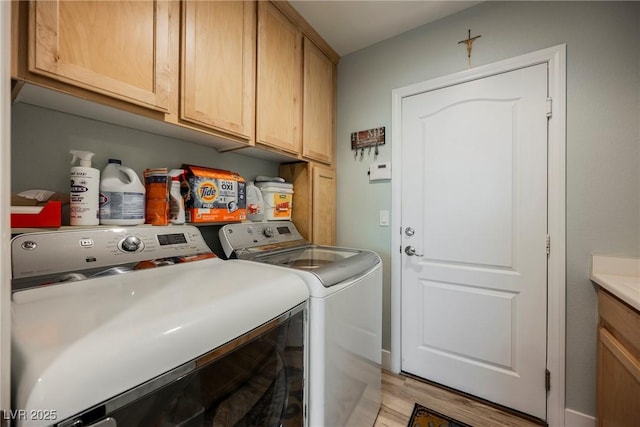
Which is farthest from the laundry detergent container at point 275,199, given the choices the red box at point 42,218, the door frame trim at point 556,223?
the door frame trim at point 556,223

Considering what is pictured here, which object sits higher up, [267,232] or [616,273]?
[267,232]

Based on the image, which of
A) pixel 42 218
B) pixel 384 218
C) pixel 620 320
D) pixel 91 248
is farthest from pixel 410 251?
pixel 42 218

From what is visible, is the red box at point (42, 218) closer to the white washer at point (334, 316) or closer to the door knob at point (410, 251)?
the white washer at point (334, 316)

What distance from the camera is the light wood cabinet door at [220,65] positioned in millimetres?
1165

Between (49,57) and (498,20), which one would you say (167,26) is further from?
Result: (498,20)

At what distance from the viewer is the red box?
2.84 feet

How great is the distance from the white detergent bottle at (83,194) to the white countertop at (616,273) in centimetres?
214

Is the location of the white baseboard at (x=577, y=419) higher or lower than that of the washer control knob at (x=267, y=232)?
lower

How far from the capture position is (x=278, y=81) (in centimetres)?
165

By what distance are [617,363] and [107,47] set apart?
2331mm

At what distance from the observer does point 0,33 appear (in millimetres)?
365

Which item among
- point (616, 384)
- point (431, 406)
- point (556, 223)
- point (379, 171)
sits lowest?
point (431, 406)

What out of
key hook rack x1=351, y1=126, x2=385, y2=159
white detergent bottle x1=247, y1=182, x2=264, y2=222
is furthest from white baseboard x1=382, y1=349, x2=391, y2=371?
key hook rack x1=351, y1=126, x2=385, y2=159

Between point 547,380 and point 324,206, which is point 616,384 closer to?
point 547,380
